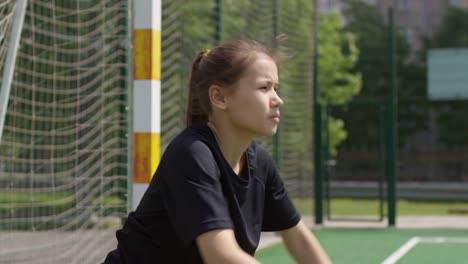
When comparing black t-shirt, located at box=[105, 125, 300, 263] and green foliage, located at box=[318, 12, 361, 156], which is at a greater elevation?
green foliage, located at box=[318, 12, 361, 156]

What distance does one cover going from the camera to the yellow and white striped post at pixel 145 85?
422 cm

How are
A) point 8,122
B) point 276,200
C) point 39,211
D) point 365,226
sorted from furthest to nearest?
1. point 39,211
2. point 365,226
3. point 8,122
4. point 276,200

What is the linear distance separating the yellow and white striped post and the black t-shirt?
1655 mm

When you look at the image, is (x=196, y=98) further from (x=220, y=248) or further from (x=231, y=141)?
(x=220, y=248)

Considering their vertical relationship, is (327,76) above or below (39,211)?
above

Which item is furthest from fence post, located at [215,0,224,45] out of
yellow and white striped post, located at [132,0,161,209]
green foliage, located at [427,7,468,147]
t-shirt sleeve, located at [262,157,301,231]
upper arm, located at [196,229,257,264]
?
green foliage, located at [427,7,468,147]

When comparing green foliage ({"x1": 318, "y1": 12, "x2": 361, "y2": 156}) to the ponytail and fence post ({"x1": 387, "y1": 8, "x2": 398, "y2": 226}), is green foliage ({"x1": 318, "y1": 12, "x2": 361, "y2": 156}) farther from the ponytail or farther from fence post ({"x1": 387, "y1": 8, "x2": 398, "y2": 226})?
the ponytail

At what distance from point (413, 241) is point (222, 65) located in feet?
25.0

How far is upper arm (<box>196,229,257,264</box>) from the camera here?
220 cm

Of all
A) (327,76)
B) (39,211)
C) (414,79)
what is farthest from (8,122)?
(414,79)

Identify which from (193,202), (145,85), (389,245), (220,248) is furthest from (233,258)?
(389,245)

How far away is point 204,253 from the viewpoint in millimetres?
2225

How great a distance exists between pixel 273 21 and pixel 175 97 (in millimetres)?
1610

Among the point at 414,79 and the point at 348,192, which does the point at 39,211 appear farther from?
the point at 414,79
